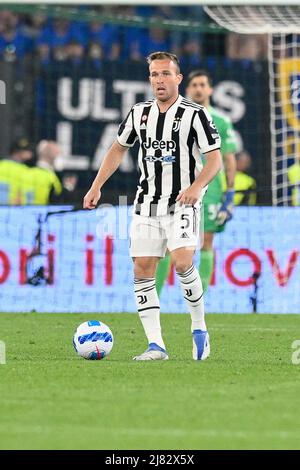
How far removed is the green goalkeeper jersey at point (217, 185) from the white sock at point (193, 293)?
12.4 ft

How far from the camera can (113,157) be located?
9.60 metres

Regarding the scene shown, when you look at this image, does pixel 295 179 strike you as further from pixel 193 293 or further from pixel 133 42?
pixel 193 293

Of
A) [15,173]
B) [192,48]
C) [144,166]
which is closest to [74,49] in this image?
[192,48]

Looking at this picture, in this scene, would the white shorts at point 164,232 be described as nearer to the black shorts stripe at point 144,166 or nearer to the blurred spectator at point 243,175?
the black shorts stripe at point 144,166

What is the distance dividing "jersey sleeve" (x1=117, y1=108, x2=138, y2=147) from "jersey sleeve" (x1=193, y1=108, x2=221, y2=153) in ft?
1.55

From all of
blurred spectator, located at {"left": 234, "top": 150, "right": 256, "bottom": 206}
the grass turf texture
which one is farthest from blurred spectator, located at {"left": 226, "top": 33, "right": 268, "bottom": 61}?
the grass turf texture

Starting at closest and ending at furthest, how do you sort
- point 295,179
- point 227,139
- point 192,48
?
point 227,139 → point 295,179 → point 192,48

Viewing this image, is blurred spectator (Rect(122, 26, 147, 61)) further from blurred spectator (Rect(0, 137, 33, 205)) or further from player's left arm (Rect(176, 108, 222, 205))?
player's left arm (Rect(176, 108, 222, 205))

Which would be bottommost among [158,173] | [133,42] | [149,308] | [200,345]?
[200,345]

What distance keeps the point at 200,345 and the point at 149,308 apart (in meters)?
0.43

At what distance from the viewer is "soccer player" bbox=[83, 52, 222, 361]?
9.19m

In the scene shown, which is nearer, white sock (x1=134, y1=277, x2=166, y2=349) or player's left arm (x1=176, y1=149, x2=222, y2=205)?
player's left arm (x1=176, y1=149, x2=222, y2=205)
